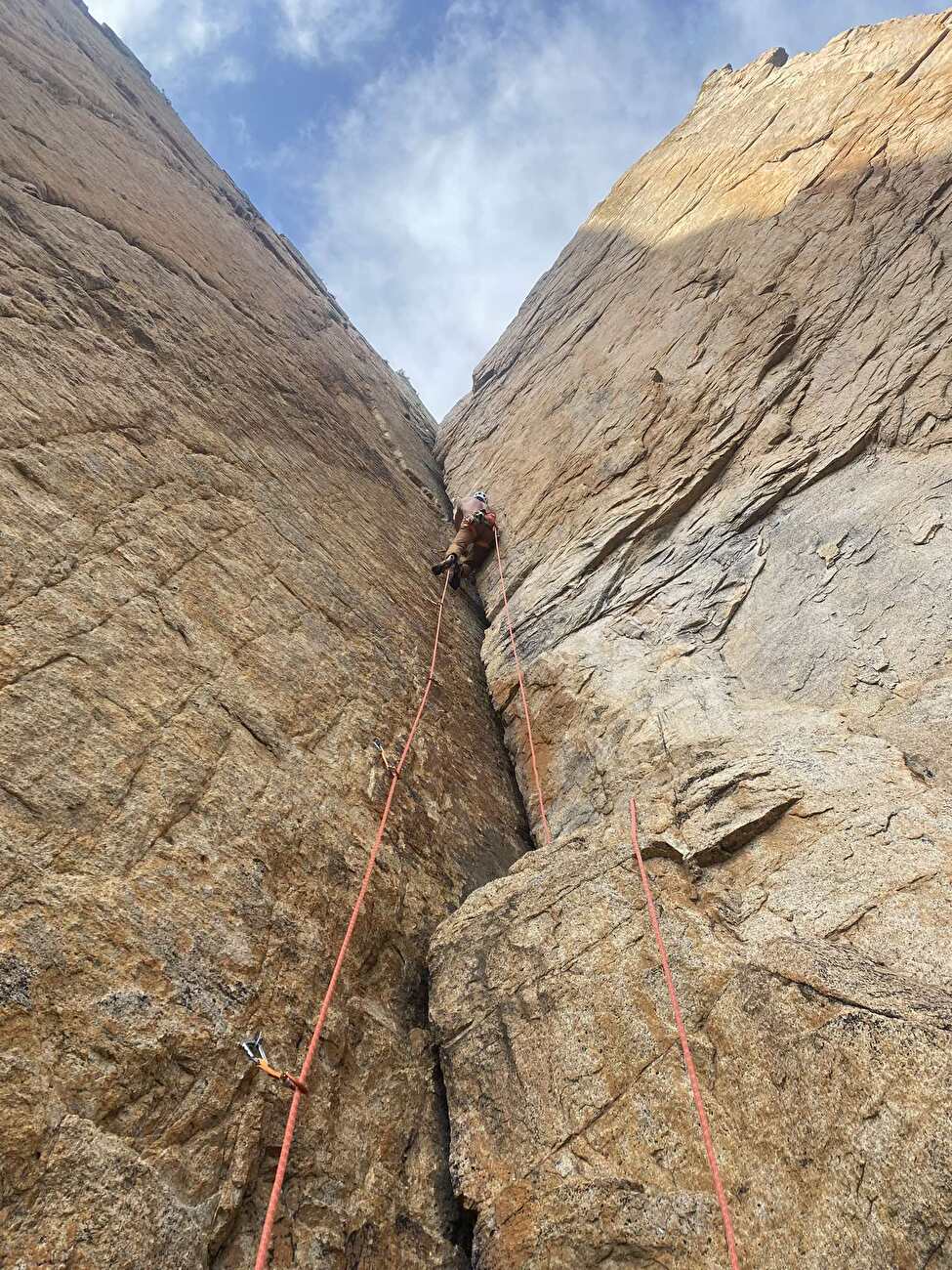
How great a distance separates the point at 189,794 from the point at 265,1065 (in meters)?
1.44

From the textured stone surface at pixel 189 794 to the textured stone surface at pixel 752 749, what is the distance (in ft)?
1.83

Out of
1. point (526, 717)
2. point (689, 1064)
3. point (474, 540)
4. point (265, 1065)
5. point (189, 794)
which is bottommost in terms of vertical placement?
point (689, 1064)

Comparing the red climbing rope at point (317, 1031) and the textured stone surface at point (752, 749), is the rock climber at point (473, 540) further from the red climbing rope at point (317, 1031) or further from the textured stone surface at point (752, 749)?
the red climbing rope at point (317, 1031)

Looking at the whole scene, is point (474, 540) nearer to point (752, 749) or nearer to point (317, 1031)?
point (752, 749)

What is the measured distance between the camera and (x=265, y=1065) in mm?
3027

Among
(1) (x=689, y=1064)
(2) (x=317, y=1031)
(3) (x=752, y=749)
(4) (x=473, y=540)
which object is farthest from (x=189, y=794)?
(4) (x=473, y=540)

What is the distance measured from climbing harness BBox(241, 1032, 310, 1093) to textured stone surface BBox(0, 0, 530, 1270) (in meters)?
0.07

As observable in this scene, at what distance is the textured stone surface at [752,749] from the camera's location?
2.81 m

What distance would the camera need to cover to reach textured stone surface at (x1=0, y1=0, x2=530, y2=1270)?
2646mm

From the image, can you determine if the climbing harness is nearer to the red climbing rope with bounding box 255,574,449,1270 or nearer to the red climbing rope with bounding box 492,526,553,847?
the red climbing rope with bounding box 255,574,449,1270

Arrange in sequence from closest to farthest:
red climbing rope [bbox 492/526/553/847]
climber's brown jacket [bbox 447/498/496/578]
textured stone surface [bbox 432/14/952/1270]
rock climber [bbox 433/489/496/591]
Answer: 1. textured stone surface [bbox 432/14/952/1270]
2. red climbing rope [bbox 492/526/553/847]
3. rock climber [bbox 433/489/496/591]
4. climber's brown jacket [bbox 447/498/496/578]

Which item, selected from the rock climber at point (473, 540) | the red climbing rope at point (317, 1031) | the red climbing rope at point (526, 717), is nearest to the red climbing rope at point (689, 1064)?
the red climbing rope at point (526, 717)

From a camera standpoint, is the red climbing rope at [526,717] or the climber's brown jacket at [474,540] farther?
the climber's brown jacket at [474,540]

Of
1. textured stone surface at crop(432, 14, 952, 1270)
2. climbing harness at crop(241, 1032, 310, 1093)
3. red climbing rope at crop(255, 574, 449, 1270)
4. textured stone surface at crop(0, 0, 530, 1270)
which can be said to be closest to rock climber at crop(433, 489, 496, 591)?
textured stone surface at crop(432, 14, 952, 1270)
